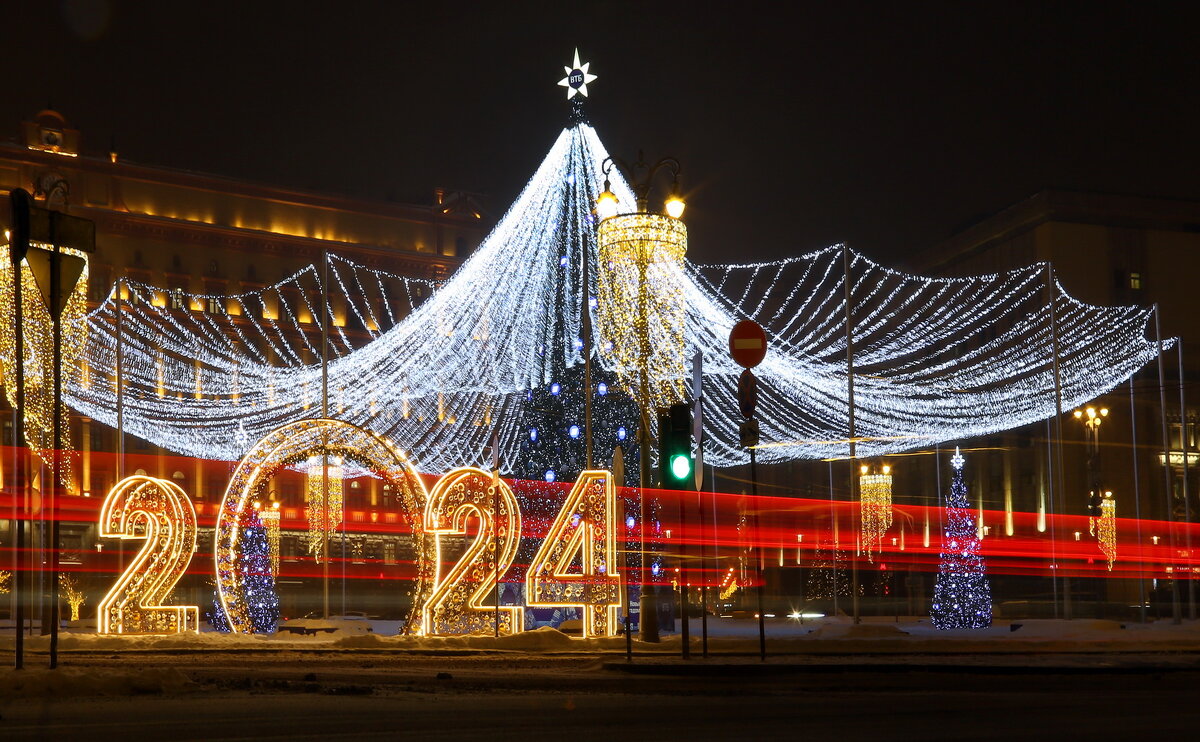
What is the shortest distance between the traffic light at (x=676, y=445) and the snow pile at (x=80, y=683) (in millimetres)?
7232

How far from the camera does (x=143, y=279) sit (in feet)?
262

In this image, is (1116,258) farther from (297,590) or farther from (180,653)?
(180,653)

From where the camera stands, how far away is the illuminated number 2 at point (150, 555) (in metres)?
26.7

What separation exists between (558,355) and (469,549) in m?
14.5

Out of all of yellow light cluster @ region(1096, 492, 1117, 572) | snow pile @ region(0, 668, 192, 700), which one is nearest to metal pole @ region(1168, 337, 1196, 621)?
yellow light cluster @ region(1096, 492, 1117, 572)

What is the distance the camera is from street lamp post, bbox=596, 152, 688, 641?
2425 centimetres

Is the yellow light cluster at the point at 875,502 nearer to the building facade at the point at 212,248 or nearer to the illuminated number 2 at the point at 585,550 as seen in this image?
the illuminated number 2 at the point at 585,550

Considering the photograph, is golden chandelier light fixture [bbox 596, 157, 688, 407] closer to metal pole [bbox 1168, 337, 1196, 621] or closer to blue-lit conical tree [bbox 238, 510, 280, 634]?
blue-lit conical tree [bbox 238, 510, 280, 634]

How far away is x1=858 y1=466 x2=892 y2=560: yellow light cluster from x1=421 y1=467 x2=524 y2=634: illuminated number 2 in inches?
858

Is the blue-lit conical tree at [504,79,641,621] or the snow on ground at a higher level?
the blue-lit conical tree at [504,79,641,621]

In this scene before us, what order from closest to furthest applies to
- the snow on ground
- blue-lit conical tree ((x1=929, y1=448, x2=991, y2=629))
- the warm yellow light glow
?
the snow on ground, the warm yellow light glow, blue-lit conical tree ((x1=929, y1=448, x2=991, y2=629))

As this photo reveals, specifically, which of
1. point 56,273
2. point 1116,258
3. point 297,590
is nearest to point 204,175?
point 297,590

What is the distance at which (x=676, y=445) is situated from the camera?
765 inches

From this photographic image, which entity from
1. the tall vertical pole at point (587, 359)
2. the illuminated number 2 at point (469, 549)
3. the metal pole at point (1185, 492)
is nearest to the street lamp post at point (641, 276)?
the illuminated number 2 at point (469, 549)
